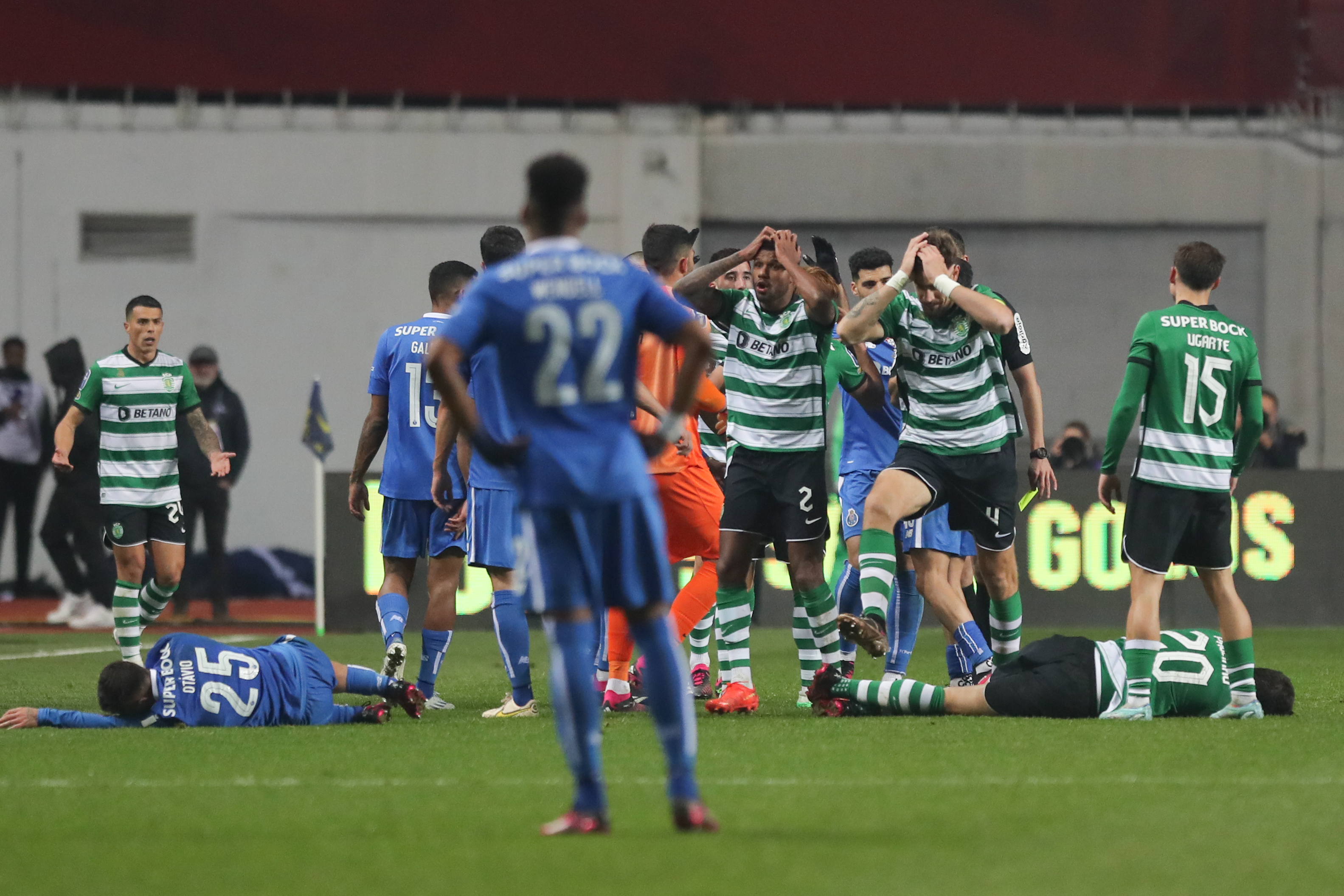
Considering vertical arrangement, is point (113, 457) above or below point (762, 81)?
below

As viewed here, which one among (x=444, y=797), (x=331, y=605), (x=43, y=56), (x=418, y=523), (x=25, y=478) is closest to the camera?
(x=444, y=797)

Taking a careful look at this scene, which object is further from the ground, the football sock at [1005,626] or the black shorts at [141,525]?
the black shorts at [141,525]

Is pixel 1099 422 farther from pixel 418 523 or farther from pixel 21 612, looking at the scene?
pixel 418 523

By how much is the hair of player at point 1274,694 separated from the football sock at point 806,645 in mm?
2007

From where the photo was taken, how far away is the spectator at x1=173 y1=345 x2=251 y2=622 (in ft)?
53.8

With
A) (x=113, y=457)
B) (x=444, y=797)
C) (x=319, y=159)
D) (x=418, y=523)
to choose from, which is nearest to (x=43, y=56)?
(x=319, y=159)

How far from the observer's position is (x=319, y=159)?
20953mm

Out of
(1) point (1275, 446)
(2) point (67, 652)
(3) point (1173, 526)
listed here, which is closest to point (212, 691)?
(3) point (1173, 526)

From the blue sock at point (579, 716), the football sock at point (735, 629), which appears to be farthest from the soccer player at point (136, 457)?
the blue sock at point (579, 716)

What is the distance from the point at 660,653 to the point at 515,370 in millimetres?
848

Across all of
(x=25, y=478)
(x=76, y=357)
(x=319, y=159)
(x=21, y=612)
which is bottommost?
(x=21, y=612)

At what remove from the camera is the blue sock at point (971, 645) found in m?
8.32

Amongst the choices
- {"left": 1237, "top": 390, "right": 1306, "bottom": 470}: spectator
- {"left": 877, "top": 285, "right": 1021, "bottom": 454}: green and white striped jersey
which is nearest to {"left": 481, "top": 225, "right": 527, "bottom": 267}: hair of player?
{"left": 877, "top": 285, "right": 1021, "bottom": 454}: green and white striped jersey

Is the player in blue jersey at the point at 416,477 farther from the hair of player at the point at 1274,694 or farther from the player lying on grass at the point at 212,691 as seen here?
the hair of player at the point at 1274,694
